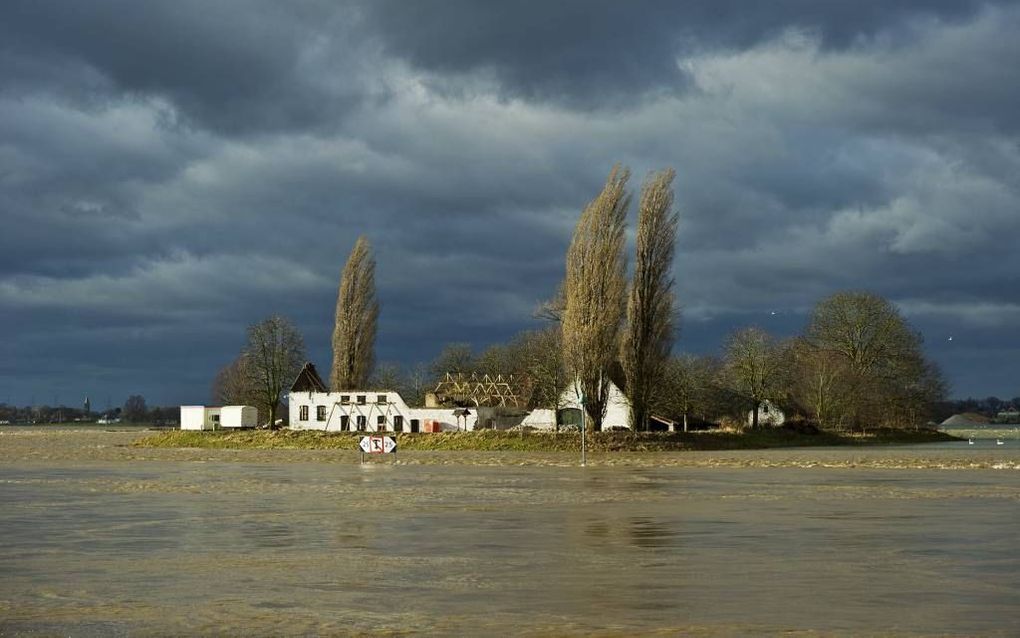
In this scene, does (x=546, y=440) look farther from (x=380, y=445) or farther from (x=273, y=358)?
(x=273, y=358)

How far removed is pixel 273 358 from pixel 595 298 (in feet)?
134

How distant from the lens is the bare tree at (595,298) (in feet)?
206

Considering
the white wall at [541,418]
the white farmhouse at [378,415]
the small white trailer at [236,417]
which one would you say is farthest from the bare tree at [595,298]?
the small white trailer at [236,417]

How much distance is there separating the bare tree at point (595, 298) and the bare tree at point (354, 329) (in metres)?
20.2

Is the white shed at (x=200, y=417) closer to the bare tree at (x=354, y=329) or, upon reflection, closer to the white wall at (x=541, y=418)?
the bare tree at (x=354, y=329)

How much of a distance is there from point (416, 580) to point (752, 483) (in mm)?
20697

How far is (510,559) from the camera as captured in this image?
15.3 m

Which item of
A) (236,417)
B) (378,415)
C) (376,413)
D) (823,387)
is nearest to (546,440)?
(378,415)

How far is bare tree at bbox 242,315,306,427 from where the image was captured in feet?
312

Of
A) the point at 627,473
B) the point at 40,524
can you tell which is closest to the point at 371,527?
the point at 40,524

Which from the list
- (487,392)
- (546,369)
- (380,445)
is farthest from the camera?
(487,392)

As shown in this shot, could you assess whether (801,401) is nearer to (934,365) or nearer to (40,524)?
(934,365)

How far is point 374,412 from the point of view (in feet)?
255

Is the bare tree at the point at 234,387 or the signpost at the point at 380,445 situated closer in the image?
the signpost at the point at 380,445
